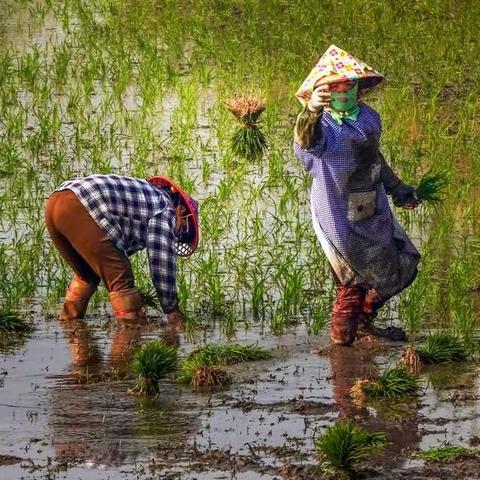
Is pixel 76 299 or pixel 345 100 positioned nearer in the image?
pixel 345 100

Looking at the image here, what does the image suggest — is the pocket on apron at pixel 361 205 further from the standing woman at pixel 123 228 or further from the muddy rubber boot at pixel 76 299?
the muddy rubber boot at pixel 76 299

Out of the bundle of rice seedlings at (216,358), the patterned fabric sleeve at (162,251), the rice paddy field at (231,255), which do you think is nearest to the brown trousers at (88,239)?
the patterned fabric sleeve at (162,251)

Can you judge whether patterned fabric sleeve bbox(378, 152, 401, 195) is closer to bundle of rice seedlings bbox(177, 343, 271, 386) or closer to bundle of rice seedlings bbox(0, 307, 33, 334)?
bundle of rice seedlings bbox(177, 343, 271, 386)

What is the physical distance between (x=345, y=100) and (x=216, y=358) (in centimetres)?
126

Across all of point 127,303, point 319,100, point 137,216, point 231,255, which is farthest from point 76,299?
point 319,100

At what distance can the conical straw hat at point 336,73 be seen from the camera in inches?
285

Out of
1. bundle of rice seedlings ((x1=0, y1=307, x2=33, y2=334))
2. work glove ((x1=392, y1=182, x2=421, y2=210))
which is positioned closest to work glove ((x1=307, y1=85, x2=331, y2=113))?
work glove ((x1=392, y1=182, x2=421, y2=210))

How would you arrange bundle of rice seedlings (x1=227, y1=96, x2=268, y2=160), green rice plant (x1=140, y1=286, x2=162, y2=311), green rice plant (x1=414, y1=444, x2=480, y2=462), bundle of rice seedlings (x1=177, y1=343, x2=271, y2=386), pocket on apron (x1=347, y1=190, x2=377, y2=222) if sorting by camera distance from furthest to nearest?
green rice plant (x1=140, y1=286, x2=162, y2=311) < bundle of rice seedlings (x1=227, y1=96, x2=268, y2=160) < pocket on apron (x1=347, y1=190, x2=377, y2=222) < bundle of rice seedlings (x1=177, y1=343, x2=271, y2=386) < green rice plant (x1=414, y1=444, x2=480, y2=462)

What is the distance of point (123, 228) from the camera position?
784 cm

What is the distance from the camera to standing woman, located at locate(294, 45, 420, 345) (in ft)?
23.9

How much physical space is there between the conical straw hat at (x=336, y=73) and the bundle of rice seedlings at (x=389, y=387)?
1.32m

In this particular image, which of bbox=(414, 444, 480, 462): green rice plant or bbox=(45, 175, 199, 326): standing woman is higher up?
bbox=(45, 175, 199, 326): standing woman

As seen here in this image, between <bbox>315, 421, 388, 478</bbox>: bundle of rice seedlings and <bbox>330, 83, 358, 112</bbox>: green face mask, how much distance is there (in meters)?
2.07

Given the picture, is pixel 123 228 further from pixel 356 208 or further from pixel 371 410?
pixel 371 410
